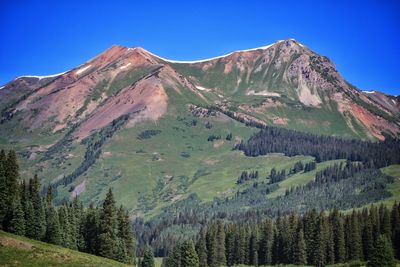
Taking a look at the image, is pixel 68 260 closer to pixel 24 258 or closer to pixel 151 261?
pixel 24 258

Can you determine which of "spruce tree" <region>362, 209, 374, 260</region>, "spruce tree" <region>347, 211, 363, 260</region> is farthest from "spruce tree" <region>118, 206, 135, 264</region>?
"spruce tree" <region>362, 209, 374, 260</region>

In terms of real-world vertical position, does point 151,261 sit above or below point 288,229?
below

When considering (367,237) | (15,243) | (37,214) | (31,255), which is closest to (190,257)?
(37,214)

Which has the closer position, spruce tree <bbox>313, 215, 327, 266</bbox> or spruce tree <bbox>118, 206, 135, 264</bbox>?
spruce tree <bbox>118, 206, 135, 264</bbox>

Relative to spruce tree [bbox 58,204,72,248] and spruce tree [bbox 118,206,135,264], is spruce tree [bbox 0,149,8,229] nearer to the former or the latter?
spruce tree [bbox 58,204,72,248]

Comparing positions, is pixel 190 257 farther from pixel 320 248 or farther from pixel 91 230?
pixel 320 248

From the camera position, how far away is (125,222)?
13188 centimetres

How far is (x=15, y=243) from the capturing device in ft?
274

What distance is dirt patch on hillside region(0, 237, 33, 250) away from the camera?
8168cm

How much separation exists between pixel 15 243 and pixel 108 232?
114 feet

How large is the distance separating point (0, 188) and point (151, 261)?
194 feet

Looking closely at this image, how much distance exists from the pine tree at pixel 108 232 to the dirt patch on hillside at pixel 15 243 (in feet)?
105

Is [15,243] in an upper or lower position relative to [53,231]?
lower

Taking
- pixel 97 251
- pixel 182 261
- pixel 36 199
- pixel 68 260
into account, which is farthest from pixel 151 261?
pixel 68 260
